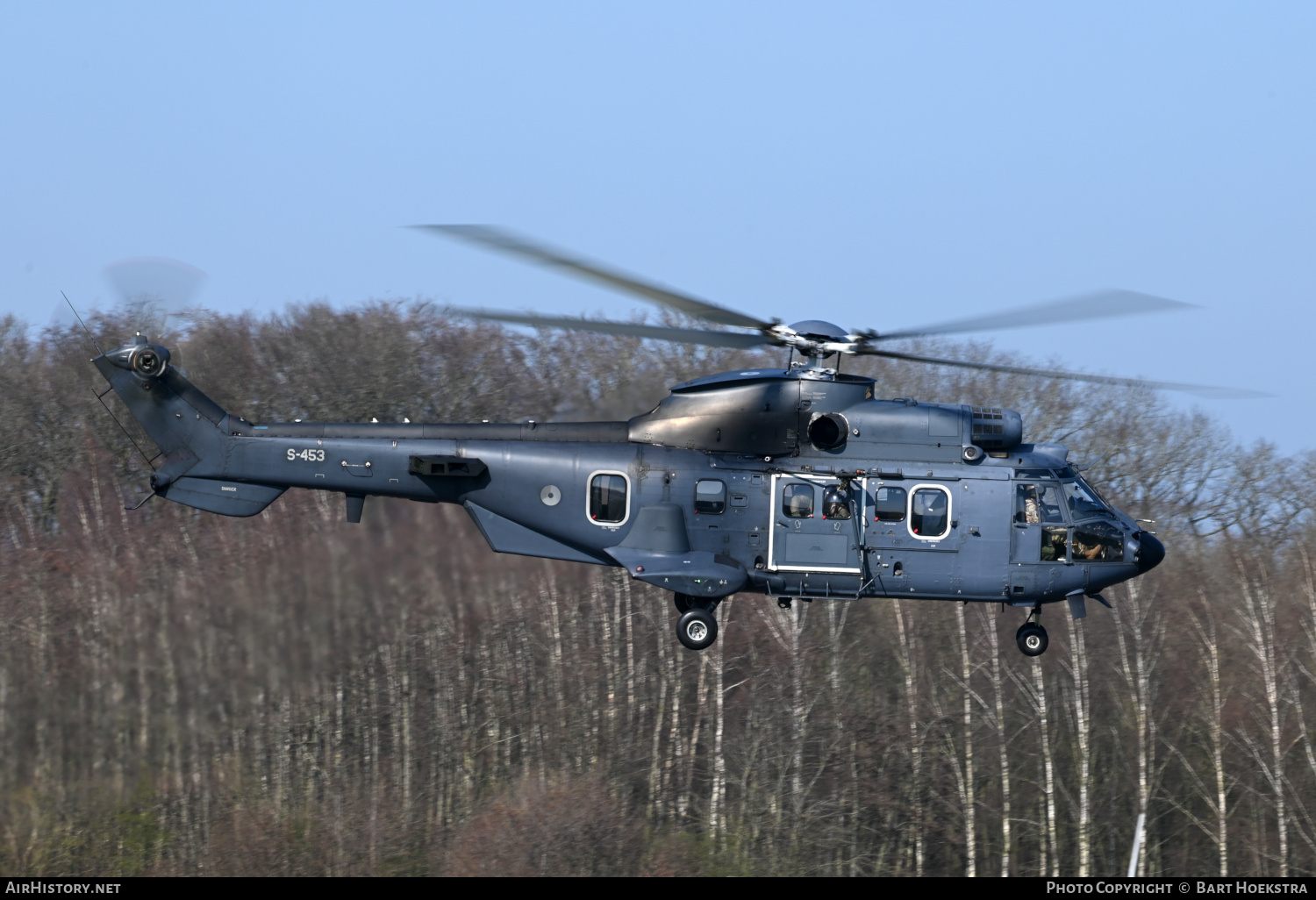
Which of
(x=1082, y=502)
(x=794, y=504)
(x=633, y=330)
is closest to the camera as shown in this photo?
(x=633, y=330)

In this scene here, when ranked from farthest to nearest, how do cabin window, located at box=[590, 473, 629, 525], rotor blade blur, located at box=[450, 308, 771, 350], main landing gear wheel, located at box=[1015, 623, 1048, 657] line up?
1. main landing gear wheel, located at box=[1015, 623, 1048, 657]
2. cabin window, located at box=[590, 473, 629, 525]
3. rotor blade blur, located at box=[450, 308, 771, 350]

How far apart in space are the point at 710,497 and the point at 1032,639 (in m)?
4.39

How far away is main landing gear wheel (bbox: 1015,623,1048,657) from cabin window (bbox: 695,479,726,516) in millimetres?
4026

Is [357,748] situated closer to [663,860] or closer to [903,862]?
[663,860]

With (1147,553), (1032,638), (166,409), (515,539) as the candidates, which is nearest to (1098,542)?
(1147,553)

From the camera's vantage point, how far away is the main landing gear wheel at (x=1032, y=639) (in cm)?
1706

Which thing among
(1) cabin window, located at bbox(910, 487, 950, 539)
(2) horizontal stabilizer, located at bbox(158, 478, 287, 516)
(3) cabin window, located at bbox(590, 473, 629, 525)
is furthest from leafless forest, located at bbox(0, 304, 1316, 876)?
(1) cabin window, located at bbox(910, 487, 950, 539)

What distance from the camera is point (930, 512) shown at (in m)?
16.5

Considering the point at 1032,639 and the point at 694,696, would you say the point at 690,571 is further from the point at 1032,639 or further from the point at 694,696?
the point at 694,696

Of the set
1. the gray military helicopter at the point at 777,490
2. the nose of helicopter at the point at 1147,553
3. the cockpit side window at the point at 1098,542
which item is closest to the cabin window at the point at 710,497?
the gray military helicopter at the point at 777,490

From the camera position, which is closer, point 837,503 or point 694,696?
point 837,503

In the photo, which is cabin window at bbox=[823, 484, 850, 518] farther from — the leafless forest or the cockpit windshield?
the leafless forest

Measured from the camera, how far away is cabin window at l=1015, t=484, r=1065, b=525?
16.6 meters

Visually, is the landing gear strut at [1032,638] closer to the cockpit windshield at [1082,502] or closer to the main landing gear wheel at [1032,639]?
the main landing gear wheel at [1032,639]
